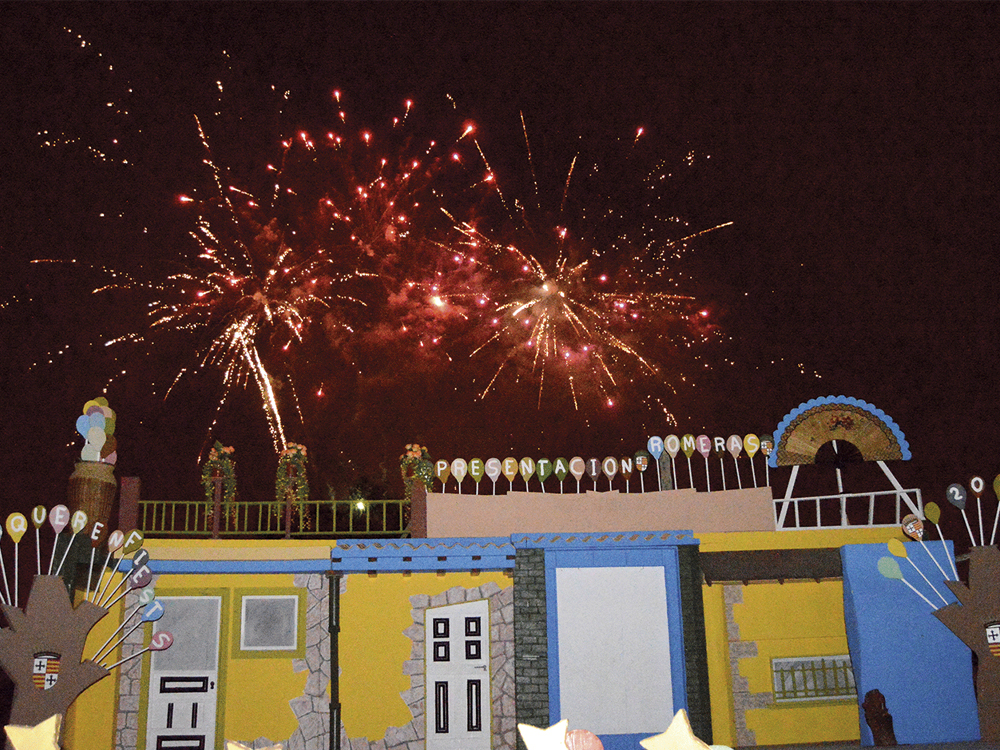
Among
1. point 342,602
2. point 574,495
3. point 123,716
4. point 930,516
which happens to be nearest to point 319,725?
point 342,602

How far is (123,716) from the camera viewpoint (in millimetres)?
10688

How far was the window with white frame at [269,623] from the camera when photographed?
11.0m

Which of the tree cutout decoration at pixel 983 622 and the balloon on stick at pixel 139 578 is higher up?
the balloon on stick at pixel 139 578

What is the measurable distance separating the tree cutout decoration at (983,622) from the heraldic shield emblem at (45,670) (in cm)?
1087

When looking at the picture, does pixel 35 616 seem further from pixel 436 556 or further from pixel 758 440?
pixel 758 440

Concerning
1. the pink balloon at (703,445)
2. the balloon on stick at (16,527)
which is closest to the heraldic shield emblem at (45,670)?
the balloon on stick at (16,527)

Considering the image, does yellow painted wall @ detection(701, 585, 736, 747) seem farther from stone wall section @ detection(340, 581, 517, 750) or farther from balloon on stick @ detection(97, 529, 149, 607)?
balloon on stick @ detection(97, 529, 149, 607)

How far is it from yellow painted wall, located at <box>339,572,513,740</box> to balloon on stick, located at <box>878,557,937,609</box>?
5.01m

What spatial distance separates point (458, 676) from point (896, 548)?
20.1 ft

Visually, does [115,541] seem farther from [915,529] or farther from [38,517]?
[915,529]

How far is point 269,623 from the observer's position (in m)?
11.1

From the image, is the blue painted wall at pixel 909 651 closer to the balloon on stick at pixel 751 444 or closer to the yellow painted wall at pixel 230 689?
the balloon on stick at pixel 751 444

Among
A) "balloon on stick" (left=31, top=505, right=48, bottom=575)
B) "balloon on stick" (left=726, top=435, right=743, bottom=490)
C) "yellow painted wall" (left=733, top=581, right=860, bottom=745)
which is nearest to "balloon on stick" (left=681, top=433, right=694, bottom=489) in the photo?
"balloon on stick" (left=726, top=435, right=743, bottom=490)

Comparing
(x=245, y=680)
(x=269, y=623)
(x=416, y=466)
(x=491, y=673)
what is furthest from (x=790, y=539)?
(x=245, y=680)
